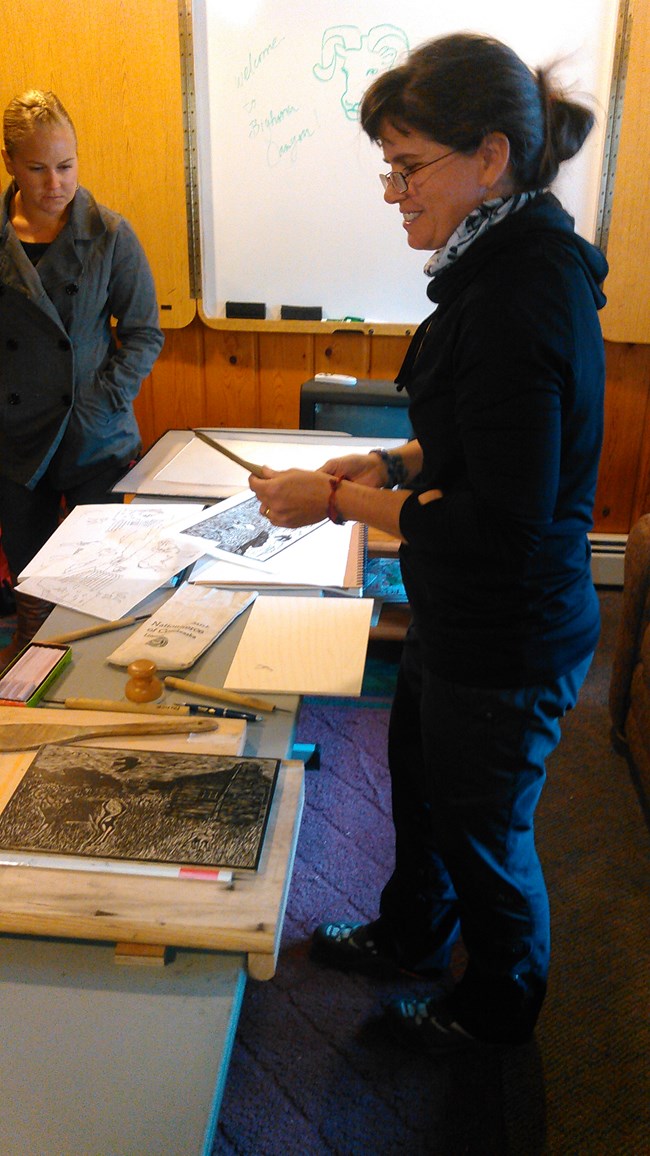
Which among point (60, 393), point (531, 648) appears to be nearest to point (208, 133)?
point (60, 393)

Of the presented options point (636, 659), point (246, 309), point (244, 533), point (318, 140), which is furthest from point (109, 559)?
point (318, 140)

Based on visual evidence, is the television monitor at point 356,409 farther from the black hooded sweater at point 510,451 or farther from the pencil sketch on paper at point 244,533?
the black hooded sweater at point 510,451

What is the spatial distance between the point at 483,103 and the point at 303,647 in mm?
675

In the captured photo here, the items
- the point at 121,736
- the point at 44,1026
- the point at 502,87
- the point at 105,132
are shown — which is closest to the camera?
the point at 44,1026

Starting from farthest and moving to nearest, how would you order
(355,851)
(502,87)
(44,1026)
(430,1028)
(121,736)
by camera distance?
1. (355,851)
2. (430,1028)
3. (121,736)
4. (502,87)
5. (44,1026)

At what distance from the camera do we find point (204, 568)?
142 cm

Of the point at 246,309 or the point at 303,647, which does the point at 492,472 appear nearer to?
the point at 303,647

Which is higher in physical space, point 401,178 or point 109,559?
point 401,178

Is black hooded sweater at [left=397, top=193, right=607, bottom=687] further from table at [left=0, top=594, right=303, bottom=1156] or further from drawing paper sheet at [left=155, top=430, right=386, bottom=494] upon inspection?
drawing paper sheet at [left=155, top=430, right=386, bottom=494]

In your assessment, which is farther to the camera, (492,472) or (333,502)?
(333,502)

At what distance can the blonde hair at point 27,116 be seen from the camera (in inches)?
64.7

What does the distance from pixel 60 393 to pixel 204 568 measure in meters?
0.71

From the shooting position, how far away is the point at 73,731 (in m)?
0.94

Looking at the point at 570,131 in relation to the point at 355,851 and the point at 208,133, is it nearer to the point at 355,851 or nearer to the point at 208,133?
the point at 355,851
